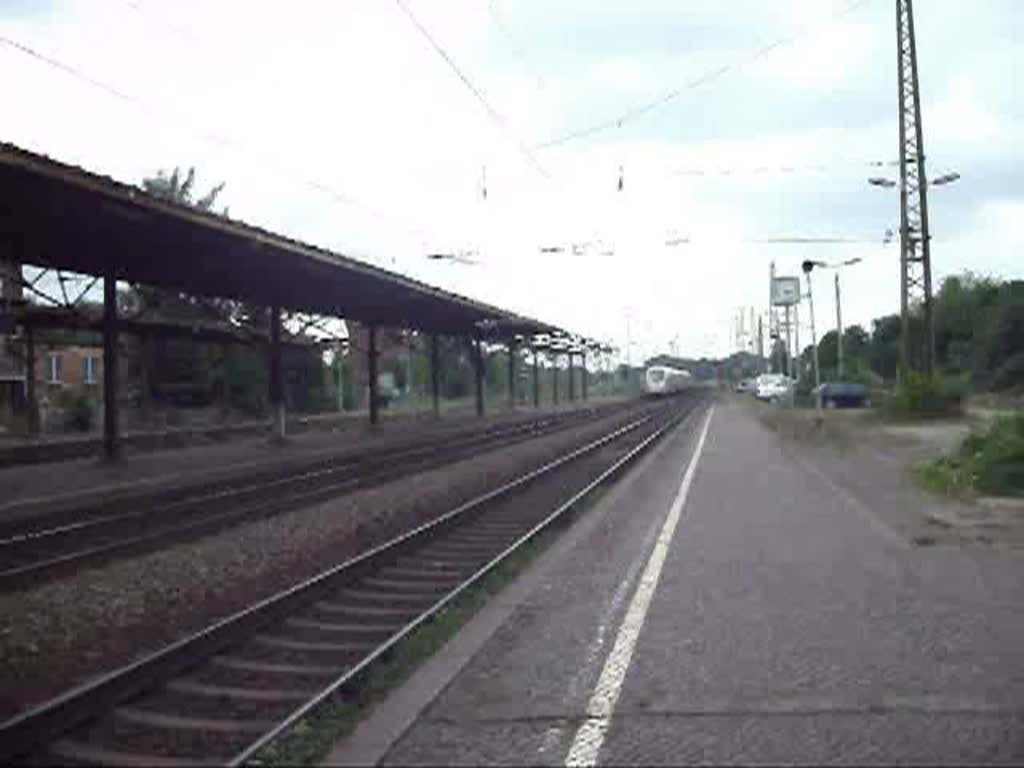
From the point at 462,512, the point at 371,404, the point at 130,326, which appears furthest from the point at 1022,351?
the point at 462,512

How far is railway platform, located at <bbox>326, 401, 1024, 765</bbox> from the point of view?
6.69m

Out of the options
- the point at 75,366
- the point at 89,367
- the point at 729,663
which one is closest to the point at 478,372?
the point at 89,367

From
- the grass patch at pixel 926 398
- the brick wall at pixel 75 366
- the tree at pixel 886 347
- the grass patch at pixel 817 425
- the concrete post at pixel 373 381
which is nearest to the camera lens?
the grass patch at pixel 817 425

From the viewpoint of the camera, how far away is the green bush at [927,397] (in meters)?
47.7

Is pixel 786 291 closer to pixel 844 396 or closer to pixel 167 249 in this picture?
pixel 844 396

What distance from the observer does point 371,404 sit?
53.2 meters

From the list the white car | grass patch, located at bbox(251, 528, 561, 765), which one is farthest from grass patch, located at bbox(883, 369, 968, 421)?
grass patch, located at bbox(251, 528, 561, 765)

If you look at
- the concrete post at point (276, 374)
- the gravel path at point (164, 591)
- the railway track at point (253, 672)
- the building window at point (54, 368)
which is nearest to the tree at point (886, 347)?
the building window at point (54, 368)

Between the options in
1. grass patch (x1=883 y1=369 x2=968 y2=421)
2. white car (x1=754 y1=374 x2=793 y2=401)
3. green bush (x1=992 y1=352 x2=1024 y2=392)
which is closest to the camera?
grass patch (x1=883 y1=369 x2=968 y2=421)

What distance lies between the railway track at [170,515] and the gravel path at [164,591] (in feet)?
1.41

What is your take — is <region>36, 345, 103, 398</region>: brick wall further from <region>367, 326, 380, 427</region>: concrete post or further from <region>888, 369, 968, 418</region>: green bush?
<region>888, 369, 968, 418</region>: green bush

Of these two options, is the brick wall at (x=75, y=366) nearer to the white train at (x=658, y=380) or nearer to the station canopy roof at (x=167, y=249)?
the station canopy roof at (x=167, y=249)

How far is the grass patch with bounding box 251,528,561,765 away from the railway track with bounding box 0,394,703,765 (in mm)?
69

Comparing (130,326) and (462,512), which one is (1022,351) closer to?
(130,326)
